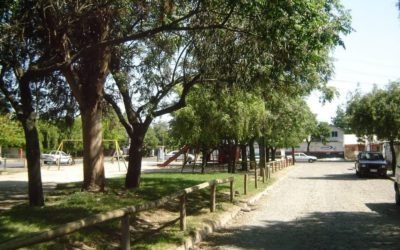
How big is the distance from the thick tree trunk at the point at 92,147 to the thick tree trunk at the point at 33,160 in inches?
126

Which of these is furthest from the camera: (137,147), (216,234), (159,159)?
(159,159)

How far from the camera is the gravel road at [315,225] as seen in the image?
9766 mm

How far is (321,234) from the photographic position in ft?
35.3

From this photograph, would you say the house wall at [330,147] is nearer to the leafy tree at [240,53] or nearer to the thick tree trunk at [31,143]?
the leafy tree at [240,53]

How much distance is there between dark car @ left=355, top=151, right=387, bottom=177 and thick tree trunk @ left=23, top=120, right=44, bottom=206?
23.8 meters

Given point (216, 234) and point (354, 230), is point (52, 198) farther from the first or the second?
point (354, 230)

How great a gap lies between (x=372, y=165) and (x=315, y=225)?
66.6 feet

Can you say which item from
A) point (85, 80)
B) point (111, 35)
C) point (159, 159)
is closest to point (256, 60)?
point (111, 35)

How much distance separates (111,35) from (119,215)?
25.4 feet

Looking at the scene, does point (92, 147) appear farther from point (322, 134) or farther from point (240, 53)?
point (322, 134)

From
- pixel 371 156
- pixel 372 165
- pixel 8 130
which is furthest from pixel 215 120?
pixel 8 130

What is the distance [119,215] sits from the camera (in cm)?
711

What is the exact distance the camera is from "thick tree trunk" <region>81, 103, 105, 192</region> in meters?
14.4

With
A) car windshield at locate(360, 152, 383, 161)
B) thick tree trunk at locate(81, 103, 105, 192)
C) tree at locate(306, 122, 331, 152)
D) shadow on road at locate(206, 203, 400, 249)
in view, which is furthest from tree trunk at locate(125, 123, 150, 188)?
tree at locate(306, 122, 331, 152)
